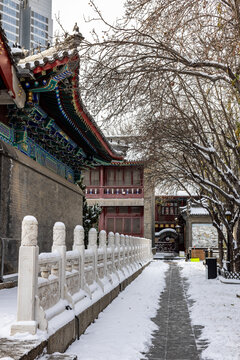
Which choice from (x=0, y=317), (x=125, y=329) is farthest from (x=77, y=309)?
(x=0, y=317)

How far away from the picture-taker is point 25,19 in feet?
321

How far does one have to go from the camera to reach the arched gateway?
45.0m

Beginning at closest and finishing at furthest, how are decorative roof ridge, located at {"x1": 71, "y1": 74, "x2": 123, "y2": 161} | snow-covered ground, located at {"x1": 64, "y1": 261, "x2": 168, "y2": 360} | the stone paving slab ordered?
the stone paving slab, snow-covered ground, located at {"x1": 64, "y1": 261, "x2": 168, "y2": 360}, decorative roof ridge, located at {"x1": 71, "y1": 74, "x2": 123, "y2": 161}

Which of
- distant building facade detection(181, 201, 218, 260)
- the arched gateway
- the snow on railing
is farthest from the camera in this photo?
the arched gateway

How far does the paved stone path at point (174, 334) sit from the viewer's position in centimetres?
591

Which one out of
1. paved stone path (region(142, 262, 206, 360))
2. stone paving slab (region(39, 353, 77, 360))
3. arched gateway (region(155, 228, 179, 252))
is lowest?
paved stone path (region(142, 262, 206, 360))

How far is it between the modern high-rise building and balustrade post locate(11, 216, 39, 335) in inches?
3592

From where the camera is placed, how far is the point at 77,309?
6.50 metres

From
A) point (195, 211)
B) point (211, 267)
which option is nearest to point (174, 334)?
point (211, 267)

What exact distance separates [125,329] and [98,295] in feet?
4.89

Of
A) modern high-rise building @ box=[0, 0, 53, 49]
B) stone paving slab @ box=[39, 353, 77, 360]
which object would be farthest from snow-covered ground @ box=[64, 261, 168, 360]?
modern high-rise building @ box=[0, 0, 53, 49]

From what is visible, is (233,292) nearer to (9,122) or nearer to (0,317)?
(9,122)

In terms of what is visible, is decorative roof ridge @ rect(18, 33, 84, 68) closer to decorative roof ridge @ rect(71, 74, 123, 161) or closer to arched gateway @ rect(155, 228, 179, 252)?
decorative roof ridge @ rect(71, 74, 123, 161)

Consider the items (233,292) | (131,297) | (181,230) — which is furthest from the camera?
(181,230)
